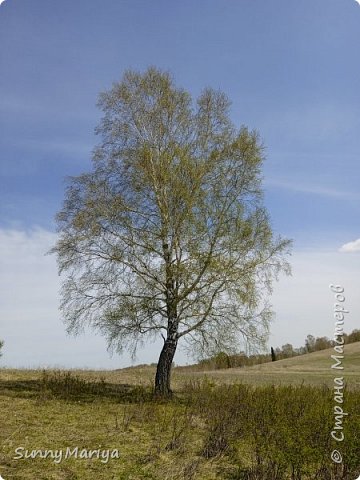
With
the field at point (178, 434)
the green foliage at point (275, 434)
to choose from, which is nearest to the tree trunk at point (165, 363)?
the field at point (178, 434)

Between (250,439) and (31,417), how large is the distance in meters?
5.25

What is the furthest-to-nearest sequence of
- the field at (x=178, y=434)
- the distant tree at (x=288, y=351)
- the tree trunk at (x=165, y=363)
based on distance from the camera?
the distant tree at (x=288, y=351), the tree trunk at (x=165, y=363), the field at (x=178, y=434)

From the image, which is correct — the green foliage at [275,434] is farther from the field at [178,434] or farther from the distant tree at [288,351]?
the distant tree at [288,351]

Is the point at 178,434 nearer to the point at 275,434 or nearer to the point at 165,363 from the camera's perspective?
the point at 275,434

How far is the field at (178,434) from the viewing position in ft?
27.1

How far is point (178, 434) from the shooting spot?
1002 centimetres

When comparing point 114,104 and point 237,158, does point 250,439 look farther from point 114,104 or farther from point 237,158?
point 114,104

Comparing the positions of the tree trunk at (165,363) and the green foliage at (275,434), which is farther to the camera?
the tree trunk at (165,363)

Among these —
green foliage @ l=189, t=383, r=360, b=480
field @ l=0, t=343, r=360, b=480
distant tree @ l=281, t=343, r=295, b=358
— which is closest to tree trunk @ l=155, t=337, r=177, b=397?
field @ l=0, t=343, r=360, b=480

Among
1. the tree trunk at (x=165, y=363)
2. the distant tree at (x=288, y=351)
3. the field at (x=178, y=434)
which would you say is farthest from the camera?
the distant tree at (x=288, y=351)

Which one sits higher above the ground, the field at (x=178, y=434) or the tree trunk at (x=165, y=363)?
the tree trunk at (x=165, y=363)

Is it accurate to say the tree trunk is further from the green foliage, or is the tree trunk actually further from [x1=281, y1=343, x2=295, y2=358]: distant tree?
[x1=281, y1=343, x2=295, y2=358]: distant tree

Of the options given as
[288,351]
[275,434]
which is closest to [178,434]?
[275,434]

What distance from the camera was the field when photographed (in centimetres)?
826
